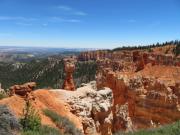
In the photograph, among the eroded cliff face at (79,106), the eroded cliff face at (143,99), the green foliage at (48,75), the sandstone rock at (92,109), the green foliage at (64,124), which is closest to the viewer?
the green foliage at (64,124)

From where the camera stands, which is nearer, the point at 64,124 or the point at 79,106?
the point at 64,124

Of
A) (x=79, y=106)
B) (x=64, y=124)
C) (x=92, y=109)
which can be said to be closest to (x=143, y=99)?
(x=92, y=109)

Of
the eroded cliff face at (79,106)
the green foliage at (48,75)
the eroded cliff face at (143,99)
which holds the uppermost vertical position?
the eroded cliff face at (79,106)

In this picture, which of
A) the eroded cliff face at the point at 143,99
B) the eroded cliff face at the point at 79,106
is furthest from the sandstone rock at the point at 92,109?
the eroded cliff face at the point at 143,99

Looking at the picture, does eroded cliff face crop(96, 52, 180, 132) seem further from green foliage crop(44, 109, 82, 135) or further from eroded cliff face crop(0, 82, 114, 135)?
green foliage crop(44, 109, 82, 135)

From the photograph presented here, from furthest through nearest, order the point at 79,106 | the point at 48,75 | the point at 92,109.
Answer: the point at 48,75
the point at 92,109
the point at 79,106

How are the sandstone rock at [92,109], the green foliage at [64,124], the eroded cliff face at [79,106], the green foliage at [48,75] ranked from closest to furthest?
the green foliage at [64,124]
the eroded cliff face at [79,106]
the sandstone rock at [92,109]
the green foliage at [48,75]

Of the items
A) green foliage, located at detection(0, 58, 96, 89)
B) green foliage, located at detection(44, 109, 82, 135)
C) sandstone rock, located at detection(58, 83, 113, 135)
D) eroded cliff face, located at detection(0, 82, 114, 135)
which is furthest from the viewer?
green foliage, located at detection(0, 58, 96, 89)

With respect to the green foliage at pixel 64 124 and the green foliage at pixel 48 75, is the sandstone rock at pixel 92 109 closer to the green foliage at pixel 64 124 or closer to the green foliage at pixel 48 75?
the green foliage at pixel 64 124

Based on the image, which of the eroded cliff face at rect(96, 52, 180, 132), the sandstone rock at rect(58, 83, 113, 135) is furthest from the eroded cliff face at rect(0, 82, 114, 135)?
the eroded cliff face at rect(96, 52, 180, 132)

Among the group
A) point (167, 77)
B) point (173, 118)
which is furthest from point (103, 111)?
point (167, 77)

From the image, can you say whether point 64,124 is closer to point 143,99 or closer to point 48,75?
point 143,99

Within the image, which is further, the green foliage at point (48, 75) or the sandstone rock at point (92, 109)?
the green foliage at point (48, 75)

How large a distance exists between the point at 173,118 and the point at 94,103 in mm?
12941
